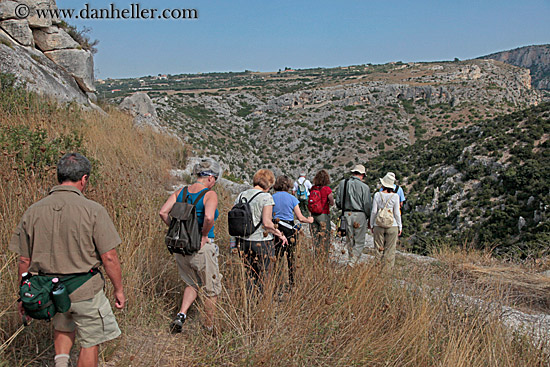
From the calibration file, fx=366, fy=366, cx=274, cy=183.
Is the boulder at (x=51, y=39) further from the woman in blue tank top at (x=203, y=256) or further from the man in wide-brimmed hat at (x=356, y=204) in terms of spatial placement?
the woman in blue tank top at (x=203, y=256)

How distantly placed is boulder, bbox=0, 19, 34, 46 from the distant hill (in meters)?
168

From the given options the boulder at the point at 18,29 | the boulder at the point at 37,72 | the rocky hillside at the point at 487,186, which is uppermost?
the boulder at the point at 18,29

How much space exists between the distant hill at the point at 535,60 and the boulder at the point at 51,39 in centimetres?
16697

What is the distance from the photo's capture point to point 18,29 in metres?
9.71

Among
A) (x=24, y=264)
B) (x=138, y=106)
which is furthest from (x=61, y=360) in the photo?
(x=138, y=106)

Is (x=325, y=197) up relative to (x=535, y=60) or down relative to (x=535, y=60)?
down

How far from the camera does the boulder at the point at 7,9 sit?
9633 mm

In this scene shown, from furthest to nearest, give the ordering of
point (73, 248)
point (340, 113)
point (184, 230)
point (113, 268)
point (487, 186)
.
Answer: point (340, 113) < point (487, 186) < point (184, 230) < point (113, 268) < point (73, 248)

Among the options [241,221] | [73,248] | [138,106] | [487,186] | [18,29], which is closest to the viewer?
[73,248]

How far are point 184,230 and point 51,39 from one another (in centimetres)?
1116

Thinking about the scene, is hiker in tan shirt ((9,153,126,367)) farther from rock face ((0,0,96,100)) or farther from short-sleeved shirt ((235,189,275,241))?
rock face ((0,0,96,100))

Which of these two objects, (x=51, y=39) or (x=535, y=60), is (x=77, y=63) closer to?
(x=51, y=39)

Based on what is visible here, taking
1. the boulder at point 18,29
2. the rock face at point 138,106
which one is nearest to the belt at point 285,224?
the rock face at point 138,106

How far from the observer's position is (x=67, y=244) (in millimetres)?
1989
